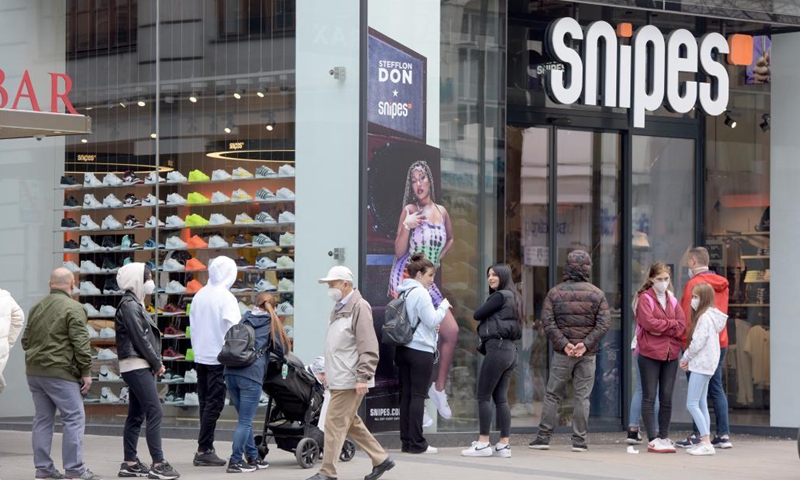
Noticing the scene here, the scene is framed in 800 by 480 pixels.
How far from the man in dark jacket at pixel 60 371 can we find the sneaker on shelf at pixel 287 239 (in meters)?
3.71

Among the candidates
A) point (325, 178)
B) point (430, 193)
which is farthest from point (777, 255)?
point (325, 178)

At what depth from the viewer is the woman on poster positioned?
14.0 meters

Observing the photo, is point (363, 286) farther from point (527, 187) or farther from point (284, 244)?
point (527, 187)

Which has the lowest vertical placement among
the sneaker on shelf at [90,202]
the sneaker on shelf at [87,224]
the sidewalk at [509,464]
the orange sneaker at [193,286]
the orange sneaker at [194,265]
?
the sidewalk at [509,464]

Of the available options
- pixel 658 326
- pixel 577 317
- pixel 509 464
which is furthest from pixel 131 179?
pixel 658 326

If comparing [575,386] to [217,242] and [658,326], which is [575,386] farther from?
[217,242]

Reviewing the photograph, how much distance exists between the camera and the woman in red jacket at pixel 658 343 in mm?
13789

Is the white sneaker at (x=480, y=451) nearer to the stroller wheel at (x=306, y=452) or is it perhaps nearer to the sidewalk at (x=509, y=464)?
the sidewalk at (x=509, y=464)

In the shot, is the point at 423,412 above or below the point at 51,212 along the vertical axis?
below

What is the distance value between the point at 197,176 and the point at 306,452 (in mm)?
4447

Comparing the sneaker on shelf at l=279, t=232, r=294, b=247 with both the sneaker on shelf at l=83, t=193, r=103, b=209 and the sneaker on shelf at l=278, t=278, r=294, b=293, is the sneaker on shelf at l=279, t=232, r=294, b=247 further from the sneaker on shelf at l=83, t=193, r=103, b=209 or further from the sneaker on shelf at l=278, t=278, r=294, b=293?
the sneaker on shelf at l=83, t=193, r=103, b=209

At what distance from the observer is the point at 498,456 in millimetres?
13164

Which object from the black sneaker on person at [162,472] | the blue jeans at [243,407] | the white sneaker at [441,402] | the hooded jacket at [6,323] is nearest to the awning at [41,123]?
the hooded jacket at [6,323]

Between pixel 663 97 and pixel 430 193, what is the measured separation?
3.53 meters
